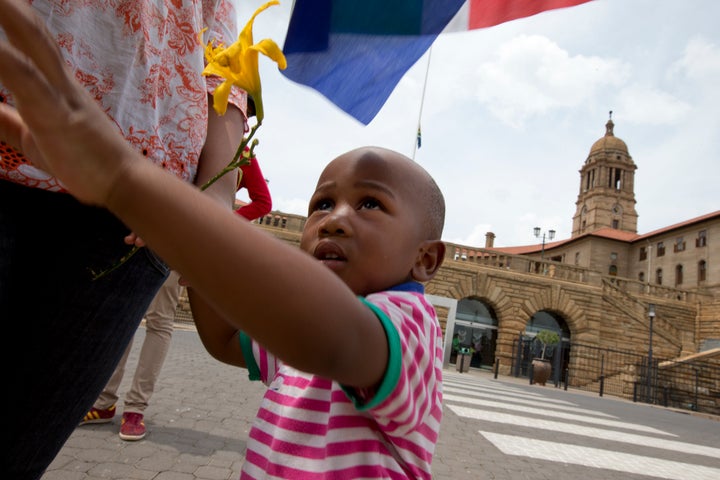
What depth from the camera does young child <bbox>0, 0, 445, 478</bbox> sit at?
50 cm

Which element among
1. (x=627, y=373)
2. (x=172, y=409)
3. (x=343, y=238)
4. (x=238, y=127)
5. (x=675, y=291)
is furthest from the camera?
(x=675, y=291)

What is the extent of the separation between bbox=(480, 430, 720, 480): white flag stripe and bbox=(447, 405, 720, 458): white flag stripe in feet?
3.18

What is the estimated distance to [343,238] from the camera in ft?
3.18

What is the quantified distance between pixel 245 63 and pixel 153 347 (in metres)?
2.95

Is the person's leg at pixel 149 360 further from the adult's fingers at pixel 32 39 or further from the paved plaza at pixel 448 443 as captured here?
the adult's fingers at pixel 32 39

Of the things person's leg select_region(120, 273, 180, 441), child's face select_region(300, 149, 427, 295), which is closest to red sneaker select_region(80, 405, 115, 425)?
person's leg select_region(120, 273, 180, 441)

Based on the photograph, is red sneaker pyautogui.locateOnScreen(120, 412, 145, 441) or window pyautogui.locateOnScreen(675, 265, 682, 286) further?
window pyautogui.locateOnScreen(675, 265, 682, 286)

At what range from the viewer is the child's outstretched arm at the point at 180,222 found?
47cm

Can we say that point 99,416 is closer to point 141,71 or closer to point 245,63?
point 141,71

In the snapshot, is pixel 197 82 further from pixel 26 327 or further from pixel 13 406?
pixel 13 406

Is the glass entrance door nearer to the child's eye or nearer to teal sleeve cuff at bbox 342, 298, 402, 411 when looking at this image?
the child's eye

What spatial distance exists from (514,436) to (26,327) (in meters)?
5.24

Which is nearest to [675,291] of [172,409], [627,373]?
[627,373]

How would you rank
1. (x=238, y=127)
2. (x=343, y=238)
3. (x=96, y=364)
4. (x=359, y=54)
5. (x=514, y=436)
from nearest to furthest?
1. (x=343, y=238)
2. (x=96, y=364)
3. (x=238, y=127)
4. (x=359, y=54)
5. (x=514, y=436)
